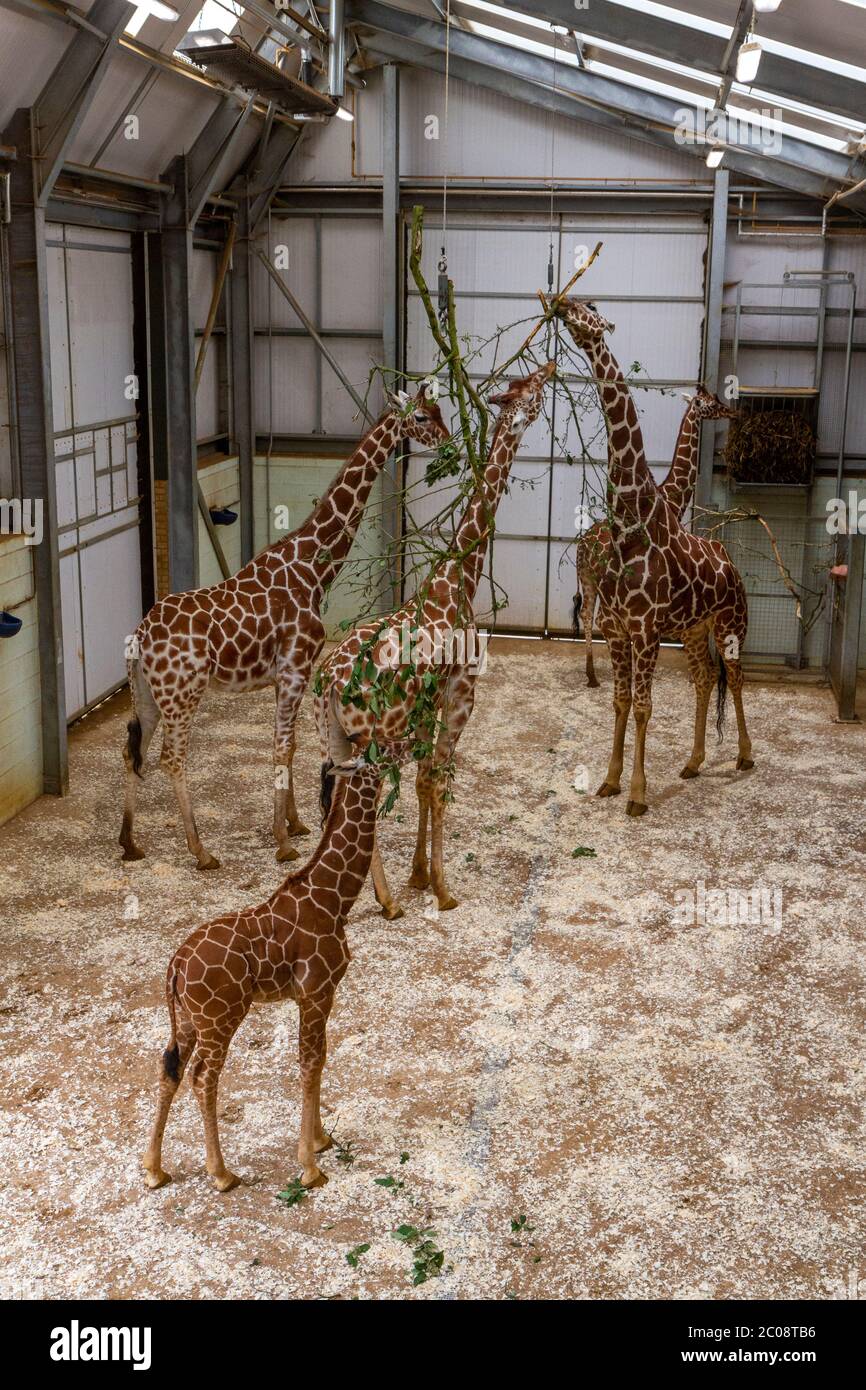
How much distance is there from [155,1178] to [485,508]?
11.4 ft

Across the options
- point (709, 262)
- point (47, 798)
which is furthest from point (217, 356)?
point (47, 798)

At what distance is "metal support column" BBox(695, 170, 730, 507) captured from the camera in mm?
11422

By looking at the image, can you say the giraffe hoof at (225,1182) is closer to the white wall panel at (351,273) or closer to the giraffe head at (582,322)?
the giraffe head at (582,322)

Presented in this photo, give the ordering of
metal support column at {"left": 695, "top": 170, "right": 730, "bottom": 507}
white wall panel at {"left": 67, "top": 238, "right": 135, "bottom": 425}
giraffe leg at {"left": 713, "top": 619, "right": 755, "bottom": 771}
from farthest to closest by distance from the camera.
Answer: metal support column at {"left": 695, "top": 170, "right": 730, "bottom": 507} < white wall panel at {"left": 67, "top": 238, "right": 135, "bottom": 425} < giraffe leg at {"left": 713, "top": 619, "right": 755, "bottom": 771}

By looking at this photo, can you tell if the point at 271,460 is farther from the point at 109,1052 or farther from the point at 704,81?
the point at 109,1052

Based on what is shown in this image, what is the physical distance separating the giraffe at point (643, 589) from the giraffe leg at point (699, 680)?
0.03ft

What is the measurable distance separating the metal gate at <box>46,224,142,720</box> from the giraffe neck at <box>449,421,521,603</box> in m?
3.55

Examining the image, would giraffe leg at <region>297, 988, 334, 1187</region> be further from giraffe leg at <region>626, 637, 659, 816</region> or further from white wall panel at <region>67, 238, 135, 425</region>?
white wall panel at <region>67, 238, 135, 425</region>

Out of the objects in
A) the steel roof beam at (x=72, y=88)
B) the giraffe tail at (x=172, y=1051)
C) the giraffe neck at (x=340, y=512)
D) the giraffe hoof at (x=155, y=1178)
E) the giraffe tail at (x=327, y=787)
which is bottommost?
the giraffe hoof at (x=155, y=1178)

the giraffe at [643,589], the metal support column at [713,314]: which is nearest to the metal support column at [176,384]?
the giraffe at [643,589]

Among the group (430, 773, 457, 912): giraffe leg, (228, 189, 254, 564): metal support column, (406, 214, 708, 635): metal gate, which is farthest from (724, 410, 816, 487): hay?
(430, 773, 457, 912): giraffe leg

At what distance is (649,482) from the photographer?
27.2 ft

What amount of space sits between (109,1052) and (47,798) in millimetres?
3241

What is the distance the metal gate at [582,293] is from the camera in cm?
1195
